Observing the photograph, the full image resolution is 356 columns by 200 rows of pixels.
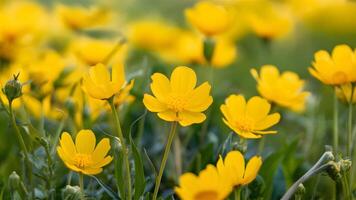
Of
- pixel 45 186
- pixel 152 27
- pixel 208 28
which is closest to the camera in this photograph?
pixel 45 186

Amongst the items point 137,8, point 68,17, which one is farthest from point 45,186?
point 137,8

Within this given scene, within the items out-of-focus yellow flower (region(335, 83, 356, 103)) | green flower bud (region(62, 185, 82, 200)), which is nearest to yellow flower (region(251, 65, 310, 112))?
out-of-focus yellow flower (region(335, 83, 356, 103))

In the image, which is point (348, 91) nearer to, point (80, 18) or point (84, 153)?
point (84, 153)

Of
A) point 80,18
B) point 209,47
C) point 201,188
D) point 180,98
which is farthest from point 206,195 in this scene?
point 80,18

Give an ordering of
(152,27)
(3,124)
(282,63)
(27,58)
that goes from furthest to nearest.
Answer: (282,63), (152,27), (27,58), (3,124)

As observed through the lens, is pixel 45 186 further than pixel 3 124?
No

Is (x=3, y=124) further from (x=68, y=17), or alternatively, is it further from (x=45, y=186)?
(x=45, y=186)

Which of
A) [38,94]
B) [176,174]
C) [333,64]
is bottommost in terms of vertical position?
[176,174]
